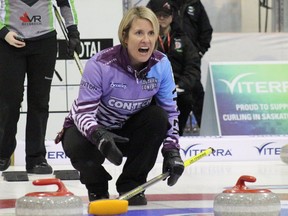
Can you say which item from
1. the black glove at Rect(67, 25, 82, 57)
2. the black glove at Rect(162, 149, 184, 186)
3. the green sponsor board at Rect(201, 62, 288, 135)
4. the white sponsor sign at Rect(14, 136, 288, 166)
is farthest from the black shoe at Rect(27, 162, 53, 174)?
the green sponsor board at Rect(201, 62, 288, 135)

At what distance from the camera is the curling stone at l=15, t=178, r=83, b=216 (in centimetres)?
276

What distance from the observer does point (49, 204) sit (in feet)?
9.08

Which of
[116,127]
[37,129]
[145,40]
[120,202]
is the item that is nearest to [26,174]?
[37,129]

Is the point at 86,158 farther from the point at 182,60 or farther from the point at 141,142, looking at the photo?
the point at 182,60

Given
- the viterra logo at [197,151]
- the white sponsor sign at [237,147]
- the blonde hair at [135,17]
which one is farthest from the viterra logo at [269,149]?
the blonde hair at [135,17]

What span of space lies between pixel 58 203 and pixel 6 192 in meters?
1.52

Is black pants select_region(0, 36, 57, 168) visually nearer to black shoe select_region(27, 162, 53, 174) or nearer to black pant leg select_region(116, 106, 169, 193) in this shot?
black shoe select_region(27, 162, 53, 174)

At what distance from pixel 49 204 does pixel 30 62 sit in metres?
2.28

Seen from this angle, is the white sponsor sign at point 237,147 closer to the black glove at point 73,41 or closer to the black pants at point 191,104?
the black pants at point 191,104

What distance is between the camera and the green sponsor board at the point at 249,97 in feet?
22.7

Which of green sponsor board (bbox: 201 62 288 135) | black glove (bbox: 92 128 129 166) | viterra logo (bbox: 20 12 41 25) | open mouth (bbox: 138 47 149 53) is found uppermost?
open mouth (bbox: 138 47 149 53)

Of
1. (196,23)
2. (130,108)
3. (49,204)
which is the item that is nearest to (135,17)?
(130,108)

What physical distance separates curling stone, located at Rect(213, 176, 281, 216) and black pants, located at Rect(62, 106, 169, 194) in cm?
74

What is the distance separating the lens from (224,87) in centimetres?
705
